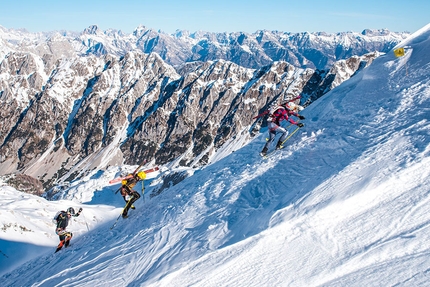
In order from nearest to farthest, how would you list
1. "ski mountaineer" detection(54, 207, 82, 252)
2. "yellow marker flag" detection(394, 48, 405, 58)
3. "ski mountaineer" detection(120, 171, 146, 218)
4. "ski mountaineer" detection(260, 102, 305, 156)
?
"ski mountaineer" detection(260, 102, 305, 156) < "ski mountaineer" detection(120, 171, 146, 218) < "yellow marker flag" detection(394, 48, 405, 58) < "ski mountaineer" detection(54, 207, 82, 252)

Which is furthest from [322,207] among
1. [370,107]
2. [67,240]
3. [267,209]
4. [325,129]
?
[67,240]

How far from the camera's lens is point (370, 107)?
19.1 meters

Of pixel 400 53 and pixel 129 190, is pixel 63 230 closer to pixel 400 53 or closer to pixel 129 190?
pixel 129 190

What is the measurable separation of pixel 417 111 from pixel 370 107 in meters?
2.99

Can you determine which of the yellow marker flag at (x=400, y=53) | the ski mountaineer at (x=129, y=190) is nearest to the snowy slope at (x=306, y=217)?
the yellow marker flag at (x=400, y=53)

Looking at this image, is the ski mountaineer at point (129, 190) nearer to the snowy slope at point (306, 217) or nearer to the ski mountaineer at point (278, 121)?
the snowy slope at point (306, 217)

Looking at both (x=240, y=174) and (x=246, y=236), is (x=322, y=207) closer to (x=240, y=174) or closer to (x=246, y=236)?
(x=246, y=236)

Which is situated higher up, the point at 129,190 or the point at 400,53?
the point at 400,53

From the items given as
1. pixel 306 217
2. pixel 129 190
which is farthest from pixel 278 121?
pixel 129 190

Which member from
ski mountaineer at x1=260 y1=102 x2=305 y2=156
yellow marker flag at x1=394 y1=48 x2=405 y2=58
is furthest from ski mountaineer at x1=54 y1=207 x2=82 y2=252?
yellow marker flag at x1=394 y1=48 x2=405 y2=58

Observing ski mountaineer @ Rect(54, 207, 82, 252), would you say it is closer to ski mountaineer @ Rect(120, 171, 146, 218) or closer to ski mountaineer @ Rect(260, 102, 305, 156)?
ski mountaineer @ Rect(120, 171, 146, 218)

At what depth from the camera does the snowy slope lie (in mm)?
9617

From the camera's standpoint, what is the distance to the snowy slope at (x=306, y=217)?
31.6 ft

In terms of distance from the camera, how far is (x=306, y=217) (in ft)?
38.3
